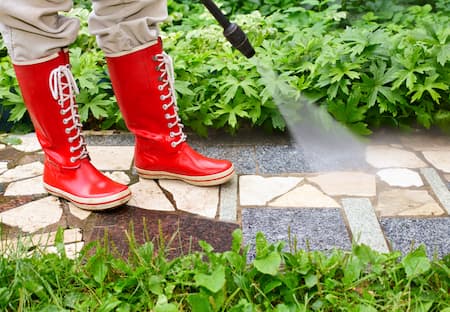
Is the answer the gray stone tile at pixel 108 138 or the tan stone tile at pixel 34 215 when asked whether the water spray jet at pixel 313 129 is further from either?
the tan stone tile at pixel 34 215

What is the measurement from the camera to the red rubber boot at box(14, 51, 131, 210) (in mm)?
1889

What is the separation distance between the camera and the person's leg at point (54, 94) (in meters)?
1.78

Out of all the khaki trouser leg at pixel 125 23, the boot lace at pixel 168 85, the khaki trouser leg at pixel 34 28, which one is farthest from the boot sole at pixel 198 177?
the khaki trouser leg at pixel 34 28

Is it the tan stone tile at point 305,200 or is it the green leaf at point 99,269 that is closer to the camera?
the green leaf at point 99,269

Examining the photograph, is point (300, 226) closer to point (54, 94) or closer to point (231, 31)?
point (231, 31)

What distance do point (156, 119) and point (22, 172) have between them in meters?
0.59

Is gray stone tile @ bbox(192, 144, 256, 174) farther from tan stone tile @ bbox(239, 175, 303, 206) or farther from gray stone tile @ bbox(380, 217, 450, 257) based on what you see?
gray stone tile @ bbox(380, 217, 450, 257)

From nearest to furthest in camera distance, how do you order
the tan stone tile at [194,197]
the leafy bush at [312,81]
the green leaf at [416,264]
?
the green leaf at [416,264]
the tan stone tile at [194,197]
the leafy bush at [312,81]

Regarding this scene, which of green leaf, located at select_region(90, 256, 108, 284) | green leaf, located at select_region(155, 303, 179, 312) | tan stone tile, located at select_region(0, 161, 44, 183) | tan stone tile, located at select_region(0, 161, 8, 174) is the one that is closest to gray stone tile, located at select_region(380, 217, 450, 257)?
green leaf, located at select_region(155, 303, 179, 312)

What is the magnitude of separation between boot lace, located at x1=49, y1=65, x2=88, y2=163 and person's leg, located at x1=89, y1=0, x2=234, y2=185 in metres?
0.15

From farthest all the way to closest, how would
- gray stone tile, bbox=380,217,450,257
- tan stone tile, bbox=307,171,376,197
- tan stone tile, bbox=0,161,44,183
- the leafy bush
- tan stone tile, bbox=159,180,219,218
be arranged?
the leafy bush < tan stone tile, bbox=0,161,44,183 < tan stone tile, bbox=307,171,376,197 < tan stone tile, bbox=159,180,219,218 < gray stone tile, bbox=380,217,450,257

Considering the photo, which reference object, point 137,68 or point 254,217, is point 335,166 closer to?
point 254,217

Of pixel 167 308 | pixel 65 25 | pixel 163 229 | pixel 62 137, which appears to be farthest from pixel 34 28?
pixel 167 308

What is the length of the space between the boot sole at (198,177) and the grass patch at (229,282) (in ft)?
1.76
